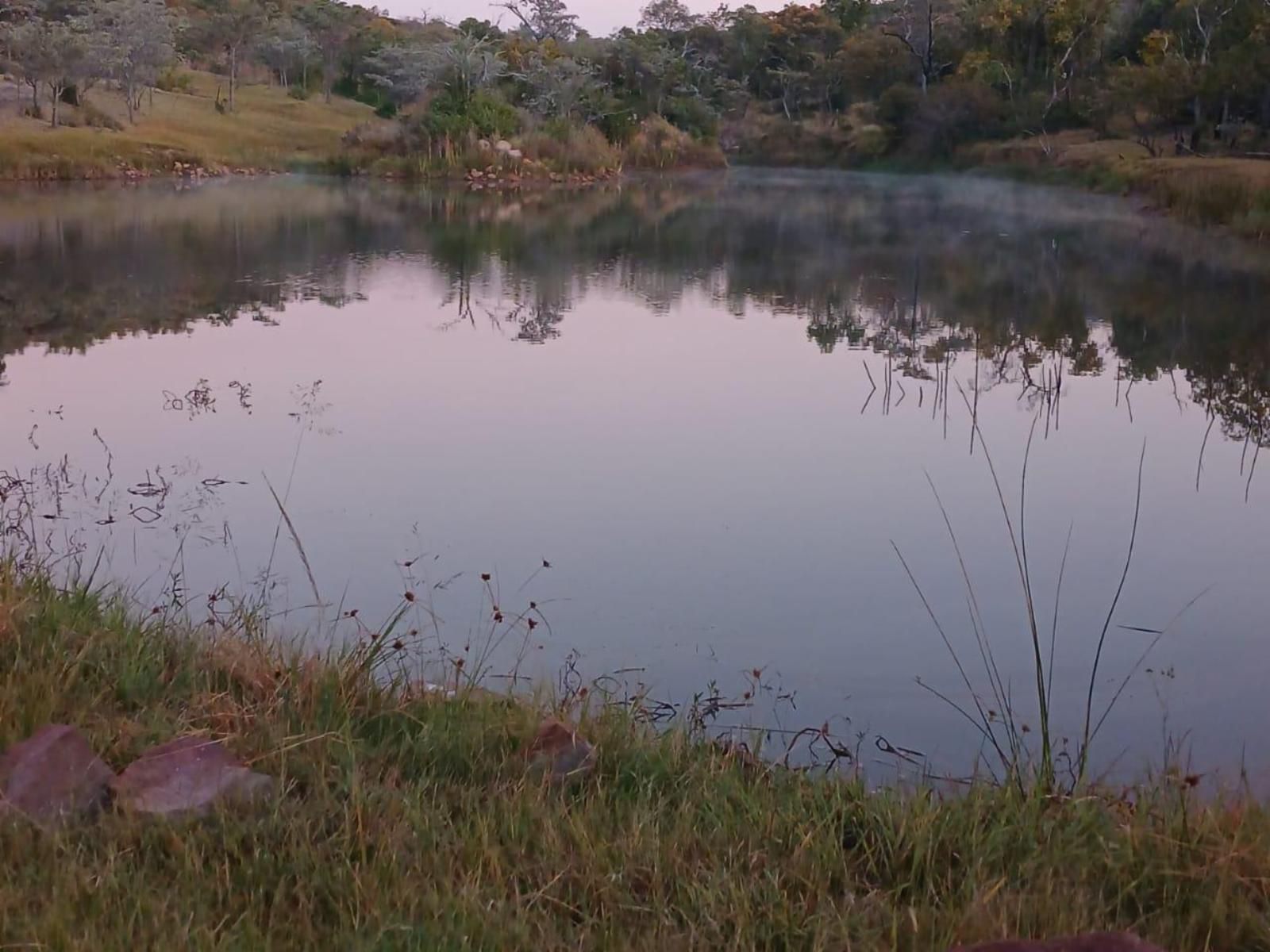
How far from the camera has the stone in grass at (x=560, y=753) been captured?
2461mm

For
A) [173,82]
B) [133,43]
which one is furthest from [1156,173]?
[173,82]

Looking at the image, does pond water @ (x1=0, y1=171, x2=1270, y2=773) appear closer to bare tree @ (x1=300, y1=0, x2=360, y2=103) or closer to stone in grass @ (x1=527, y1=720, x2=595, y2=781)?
stone in grass @ (x1=527, y1=720, x2=595, y2=781)

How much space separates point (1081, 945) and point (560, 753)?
108 centimetres

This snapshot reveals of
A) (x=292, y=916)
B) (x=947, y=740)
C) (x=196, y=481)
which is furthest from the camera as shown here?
(x=196, y=481)

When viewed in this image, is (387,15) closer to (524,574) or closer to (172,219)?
(172,219)

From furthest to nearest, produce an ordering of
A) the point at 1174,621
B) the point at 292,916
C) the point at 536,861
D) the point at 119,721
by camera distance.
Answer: the point at 1174,621
the point at 119,721
the point at 536,861
the point at 292,916

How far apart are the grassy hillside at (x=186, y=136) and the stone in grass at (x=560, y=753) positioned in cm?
2109

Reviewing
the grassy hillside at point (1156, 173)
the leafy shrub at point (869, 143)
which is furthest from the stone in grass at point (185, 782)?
the leafy shrub at point (869, 143)

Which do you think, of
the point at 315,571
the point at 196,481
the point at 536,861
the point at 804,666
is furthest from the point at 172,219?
the point at 536,861

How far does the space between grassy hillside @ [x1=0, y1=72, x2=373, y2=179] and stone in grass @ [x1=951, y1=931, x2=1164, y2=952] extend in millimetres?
22162

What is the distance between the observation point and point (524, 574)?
4.15 metres

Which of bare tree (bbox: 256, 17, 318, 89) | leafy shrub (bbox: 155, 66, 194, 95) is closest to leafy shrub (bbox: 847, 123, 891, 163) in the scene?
leafy shrub (bbox: 155, 66, 194, 95)

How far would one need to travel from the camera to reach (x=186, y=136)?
27969 millimetres

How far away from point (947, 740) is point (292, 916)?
5.86 feet
